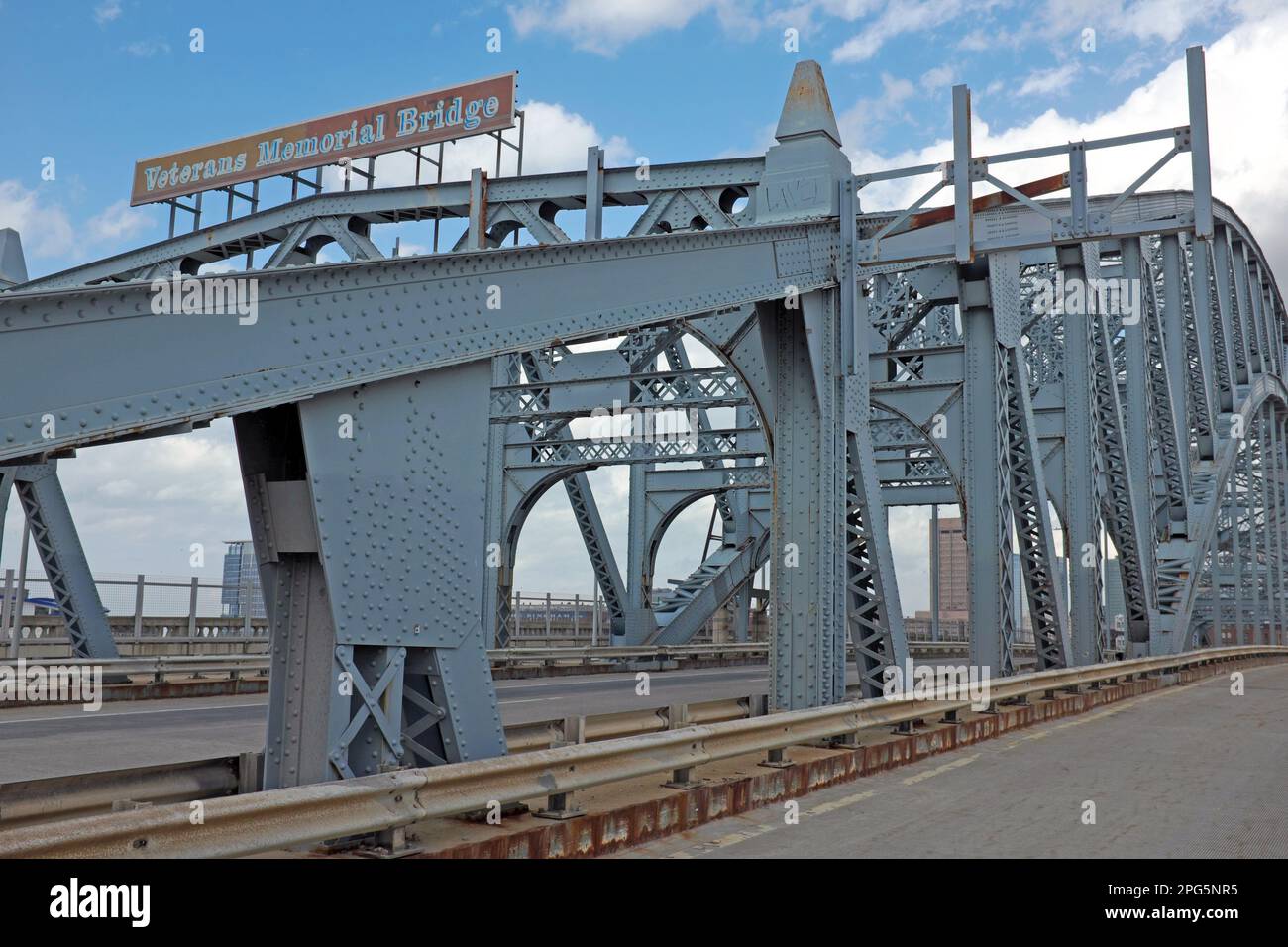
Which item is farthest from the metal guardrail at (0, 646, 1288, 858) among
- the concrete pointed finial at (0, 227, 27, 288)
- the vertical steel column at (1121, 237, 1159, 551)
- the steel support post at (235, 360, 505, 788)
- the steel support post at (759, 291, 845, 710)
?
the vertical steel column at (1121, 237, 1159, 551)

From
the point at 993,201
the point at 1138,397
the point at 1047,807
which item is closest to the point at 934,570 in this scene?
the point at 1138,397

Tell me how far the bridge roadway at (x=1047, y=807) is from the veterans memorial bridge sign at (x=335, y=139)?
1800 cm

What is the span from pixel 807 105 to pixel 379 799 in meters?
8.63

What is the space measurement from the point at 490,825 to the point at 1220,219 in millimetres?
45774

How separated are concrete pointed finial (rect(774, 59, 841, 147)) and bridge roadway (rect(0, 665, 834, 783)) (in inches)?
341

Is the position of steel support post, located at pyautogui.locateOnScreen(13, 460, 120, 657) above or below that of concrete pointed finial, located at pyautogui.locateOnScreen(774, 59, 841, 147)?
below

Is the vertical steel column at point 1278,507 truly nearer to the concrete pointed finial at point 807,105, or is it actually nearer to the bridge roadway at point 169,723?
the bridge roadway at point 169,723

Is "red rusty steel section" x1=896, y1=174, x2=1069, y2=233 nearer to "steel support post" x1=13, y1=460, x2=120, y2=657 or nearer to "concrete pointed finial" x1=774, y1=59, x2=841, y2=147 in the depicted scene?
"concrete pointed finial" x1=774, y1=59, x2=841, y2=147

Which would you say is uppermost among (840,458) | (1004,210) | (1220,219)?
(1220,219)

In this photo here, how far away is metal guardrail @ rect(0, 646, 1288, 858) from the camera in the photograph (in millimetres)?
4781

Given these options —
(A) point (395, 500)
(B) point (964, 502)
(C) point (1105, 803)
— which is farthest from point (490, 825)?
(B) point (964, 502)

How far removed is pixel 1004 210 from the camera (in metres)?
16.5

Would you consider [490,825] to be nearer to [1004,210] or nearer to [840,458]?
[840,458]

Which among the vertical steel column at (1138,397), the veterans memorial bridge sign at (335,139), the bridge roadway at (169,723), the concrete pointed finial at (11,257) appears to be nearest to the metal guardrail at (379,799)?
the bridge roadway at (169,723)
